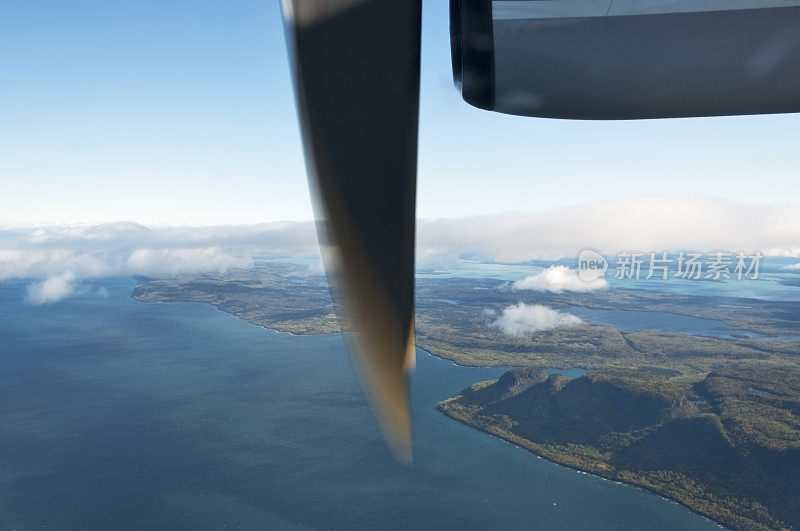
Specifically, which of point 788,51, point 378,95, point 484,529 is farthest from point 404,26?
point 484,529

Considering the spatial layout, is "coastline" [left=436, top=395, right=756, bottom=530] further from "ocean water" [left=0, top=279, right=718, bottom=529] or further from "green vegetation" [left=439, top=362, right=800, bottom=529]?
"ocean water" [left=0, top=279, right=718, bottom=529]

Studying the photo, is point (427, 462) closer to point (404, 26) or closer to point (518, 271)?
point (404, 26)

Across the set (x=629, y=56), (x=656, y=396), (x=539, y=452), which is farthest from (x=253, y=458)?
(x=629, y=56)

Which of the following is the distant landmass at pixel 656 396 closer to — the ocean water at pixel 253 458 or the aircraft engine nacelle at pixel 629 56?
the ocean water at pixel 253 458

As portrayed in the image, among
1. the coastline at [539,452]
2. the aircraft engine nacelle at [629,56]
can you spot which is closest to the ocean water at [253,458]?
the coastline at [539,452]

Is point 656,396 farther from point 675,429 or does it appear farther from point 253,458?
point 253,458

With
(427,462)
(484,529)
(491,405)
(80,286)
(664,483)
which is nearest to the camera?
(484,529)
